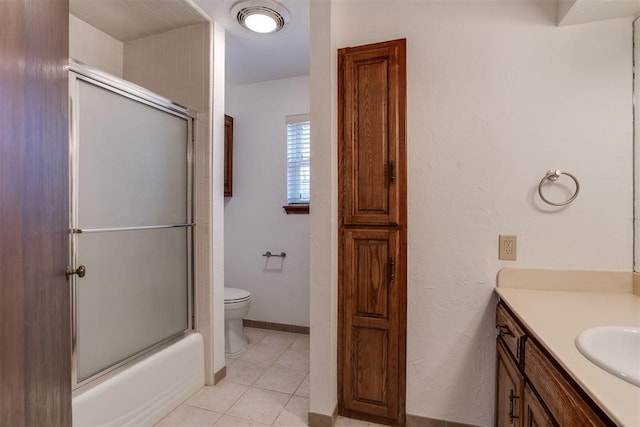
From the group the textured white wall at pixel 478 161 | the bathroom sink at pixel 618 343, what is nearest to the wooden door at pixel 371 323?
the textured white wall at pixel 478 161

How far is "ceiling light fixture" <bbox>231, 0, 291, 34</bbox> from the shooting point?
6.15 feet

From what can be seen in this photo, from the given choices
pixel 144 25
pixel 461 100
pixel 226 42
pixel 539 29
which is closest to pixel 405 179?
Answer: pixel 461 100

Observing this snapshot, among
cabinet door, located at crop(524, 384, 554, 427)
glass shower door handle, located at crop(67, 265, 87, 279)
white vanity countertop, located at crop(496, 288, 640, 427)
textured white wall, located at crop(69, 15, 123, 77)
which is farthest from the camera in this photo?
textured white wall, located at crop(69, 15, 123, 77)

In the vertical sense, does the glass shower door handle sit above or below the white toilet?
above

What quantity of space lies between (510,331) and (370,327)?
65cm

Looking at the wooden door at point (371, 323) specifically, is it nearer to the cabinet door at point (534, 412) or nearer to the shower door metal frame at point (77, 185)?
the cabinet door at point (534, 412)

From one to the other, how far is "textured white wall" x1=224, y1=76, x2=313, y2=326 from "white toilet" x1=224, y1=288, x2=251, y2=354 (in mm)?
418

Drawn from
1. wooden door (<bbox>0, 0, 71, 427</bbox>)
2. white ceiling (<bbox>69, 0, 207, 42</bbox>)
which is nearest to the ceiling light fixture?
white ceiling (<bbox>69, 0, 207, 42</bbox>)

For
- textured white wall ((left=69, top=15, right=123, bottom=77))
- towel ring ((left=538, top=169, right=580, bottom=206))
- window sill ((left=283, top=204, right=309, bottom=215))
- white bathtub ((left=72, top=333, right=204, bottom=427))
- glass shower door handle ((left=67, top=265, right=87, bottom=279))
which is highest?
textured white wall ((left=69, top=15, right=123, bottom=77))

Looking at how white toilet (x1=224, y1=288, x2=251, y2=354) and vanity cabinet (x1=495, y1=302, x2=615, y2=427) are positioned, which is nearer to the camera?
vanity cabinet (x1=495, y1=302, x2=615, y2=427)

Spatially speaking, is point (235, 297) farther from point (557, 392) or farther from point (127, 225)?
point (557, 392)

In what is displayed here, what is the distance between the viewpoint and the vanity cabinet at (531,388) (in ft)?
2.32

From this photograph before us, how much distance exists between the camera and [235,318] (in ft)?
8.49

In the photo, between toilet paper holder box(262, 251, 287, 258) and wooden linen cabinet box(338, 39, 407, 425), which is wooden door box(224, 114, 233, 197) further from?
wooden linen cabinet box(338, 39, 407, 425)
